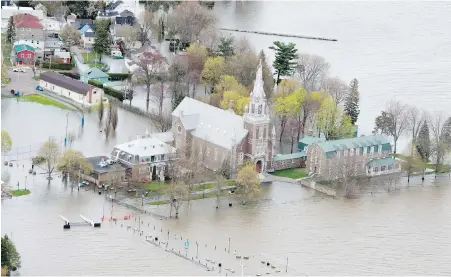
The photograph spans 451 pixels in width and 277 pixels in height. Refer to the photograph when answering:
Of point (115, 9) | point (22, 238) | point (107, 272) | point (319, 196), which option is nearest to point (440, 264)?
point (319, 196)

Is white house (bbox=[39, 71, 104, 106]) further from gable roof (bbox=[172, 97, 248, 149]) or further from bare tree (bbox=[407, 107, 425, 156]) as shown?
bare tree (bbox=[407, 107, 425, 156])

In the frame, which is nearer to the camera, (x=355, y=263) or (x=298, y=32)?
(x=355, y=263)

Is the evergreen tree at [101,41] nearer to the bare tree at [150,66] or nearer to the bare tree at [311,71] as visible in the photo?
the bare tree at [150,66]

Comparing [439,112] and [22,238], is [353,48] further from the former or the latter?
[22,238]

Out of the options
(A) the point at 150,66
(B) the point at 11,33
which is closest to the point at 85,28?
(B) the point at 11,33

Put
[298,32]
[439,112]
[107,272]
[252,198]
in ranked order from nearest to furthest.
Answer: [107,272] < [252,198] < [439,112] < [298,32]

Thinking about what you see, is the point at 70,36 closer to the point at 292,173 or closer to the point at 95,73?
the point at 95,73
